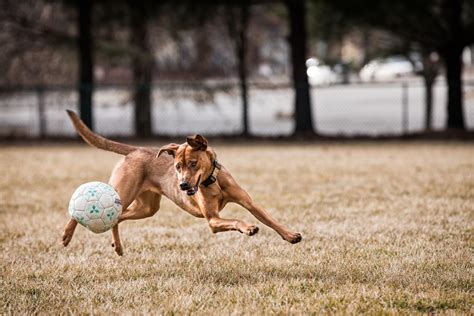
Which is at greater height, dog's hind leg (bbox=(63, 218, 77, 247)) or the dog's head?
the dog's head

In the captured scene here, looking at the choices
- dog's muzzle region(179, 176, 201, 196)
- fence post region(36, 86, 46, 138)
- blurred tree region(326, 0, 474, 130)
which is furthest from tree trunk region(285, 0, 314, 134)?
dog's muzzle region(179, 176, 201, 196)

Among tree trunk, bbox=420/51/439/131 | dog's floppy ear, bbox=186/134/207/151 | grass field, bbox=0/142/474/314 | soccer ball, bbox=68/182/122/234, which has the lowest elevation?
grass field, bbox=0/142/474/314

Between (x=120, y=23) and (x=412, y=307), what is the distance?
56.9 ft

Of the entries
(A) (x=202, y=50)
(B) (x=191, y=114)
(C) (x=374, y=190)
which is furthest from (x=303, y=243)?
(B) (x=191, y=114)

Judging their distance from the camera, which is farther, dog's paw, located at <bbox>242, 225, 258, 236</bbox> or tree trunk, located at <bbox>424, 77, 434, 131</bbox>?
tree trunk, located at <bbox>424, 77, 434, 131</bbox>

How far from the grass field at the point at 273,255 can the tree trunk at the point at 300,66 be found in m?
8.24

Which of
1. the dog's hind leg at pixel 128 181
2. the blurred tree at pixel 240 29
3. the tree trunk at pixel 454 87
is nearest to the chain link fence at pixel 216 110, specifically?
the tree trunk at pixel 454 87

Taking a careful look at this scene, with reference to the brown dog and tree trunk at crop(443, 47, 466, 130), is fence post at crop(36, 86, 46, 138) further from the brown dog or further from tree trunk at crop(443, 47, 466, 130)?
the brown dog

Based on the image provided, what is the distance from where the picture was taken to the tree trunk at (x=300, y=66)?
19186 millimetres

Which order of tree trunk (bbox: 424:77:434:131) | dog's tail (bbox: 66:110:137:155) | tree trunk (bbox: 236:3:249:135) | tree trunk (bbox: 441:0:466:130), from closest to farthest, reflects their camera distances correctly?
dog's tail (bbox: 66:110:137:155) < tree trunk (bbox: 441:0:466:130) < tree trunk (bbox: 236:3:249:135) < tree trunk (bbox: 424:77:434:131)

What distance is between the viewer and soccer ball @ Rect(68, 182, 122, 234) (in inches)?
206

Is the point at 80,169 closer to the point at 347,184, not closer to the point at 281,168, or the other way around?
the point at 281,168

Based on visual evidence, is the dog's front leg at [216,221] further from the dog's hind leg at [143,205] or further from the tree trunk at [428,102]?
the tree trunk at [428,102]

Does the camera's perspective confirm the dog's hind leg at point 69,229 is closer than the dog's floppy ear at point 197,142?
No
